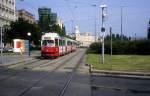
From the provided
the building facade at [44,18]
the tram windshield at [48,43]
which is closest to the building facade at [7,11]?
the building facade at [44,18]

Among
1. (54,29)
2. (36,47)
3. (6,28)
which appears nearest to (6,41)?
(6,28)

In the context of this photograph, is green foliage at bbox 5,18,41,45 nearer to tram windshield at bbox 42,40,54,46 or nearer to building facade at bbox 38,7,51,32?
building facade at bbox 38,7,51,32

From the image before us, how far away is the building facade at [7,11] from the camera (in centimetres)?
13025

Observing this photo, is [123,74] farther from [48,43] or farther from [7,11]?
[7,11]

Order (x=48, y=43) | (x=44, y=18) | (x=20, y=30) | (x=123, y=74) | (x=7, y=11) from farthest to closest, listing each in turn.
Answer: (x=7, y=11) < (x=44, y=18) < (x=20, y=30) < (x=48, y=43) < (x=123, y=74)

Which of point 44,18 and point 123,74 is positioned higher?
point 44,18

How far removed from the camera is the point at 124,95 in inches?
598

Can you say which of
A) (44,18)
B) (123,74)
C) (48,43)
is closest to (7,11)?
(44,18)

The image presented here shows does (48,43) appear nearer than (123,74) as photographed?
No

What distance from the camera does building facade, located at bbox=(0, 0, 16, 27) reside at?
427ft

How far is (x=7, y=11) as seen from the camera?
138 metres

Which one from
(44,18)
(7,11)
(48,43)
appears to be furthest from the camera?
(7,11)

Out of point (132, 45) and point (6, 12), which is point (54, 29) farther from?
point (132, 45)

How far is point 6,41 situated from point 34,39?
804cm
